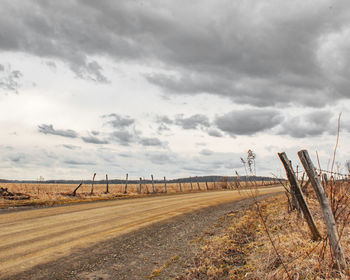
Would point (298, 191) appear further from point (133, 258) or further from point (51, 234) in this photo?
point (51, 234)

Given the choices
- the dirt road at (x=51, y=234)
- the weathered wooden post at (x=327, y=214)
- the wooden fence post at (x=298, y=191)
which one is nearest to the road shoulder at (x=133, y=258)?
the dirt road at (x=51, y=234)

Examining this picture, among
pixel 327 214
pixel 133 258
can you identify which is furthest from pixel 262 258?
pixel 133 258

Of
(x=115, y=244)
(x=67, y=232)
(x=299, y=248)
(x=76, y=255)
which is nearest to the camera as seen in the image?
(x=299, y=248)

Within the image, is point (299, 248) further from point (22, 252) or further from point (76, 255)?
point (22, 252)

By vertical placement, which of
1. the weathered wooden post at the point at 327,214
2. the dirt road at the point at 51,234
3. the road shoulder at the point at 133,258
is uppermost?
the weathered wooden post at the point at 327,214

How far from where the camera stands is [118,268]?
563 centimetres

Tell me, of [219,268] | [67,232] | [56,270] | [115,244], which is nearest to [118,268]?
[56,270]

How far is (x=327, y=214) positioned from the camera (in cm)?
392

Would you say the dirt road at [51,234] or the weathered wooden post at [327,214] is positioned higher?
the weathered wooden post at [327,214]

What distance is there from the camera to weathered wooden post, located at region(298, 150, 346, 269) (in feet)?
12.6

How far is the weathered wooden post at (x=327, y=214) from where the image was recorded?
385 cm

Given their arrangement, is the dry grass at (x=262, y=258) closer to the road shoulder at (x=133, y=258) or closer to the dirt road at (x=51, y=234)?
the road shoulder at (x=133, y=258)

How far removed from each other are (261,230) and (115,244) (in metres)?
4.54

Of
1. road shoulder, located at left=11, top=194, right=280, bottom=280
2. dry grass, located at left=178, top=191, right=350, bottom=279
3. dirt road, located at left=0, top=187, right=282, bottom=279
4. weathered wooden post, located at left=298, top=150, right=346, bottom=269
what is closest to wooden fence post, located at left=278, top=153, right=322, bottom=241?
dry grass, located at left=178, top=191, right=350, bottom=279
